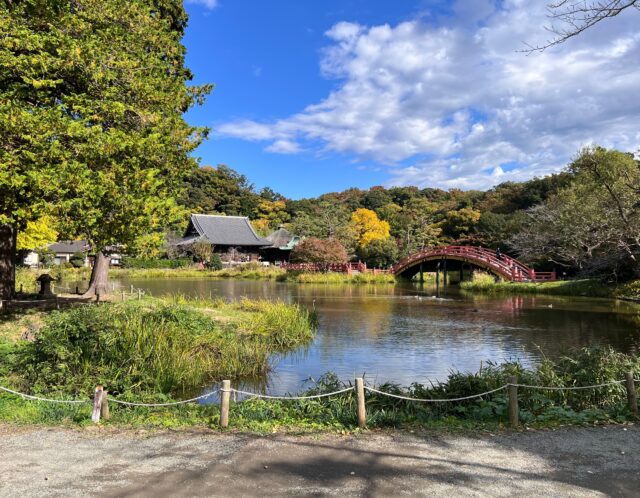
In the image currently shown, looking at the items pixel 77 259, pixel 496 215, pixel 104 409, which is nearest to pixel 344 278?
pixel 496 215

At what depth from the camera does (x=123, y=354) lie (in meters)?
8.24

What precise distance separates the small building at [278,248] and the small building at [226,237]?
0.68m

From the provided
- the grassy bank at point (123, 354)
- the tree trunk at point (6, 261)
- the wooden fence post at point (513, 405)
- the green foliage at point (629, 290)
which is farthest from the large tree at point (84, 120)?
the green foliage at point (629, 290)

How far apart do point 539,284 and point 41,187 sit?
2573 centimetres

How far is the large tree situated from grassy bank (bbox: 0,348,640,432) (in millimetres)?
3734

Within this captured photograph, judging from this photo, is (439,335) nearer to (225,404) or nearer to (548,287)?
(225,404)

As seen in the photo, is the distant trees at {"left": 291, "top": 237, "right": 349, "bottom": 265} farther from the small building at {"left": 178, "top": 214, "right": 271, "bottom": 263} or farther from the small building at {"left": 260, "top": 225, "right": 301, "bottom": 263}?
the small building at {"left": 178, "top": 214, "right": 271, "bottom": 263}

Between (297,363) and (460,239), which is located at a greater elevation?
(460,239)

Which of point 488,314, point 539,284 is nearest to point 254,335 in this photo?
point 488,314

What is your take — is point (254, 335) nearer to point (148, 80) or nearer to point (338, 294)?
point (148, 80)

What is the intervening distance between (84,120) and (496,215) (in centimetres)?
3724

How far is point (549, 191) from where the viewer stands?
132 feet

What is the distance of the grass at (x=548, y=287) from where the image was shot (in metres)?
25.3

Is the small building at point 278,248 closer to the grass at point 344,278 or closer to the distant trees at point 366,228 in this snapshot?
the distant trees at point 366,228
